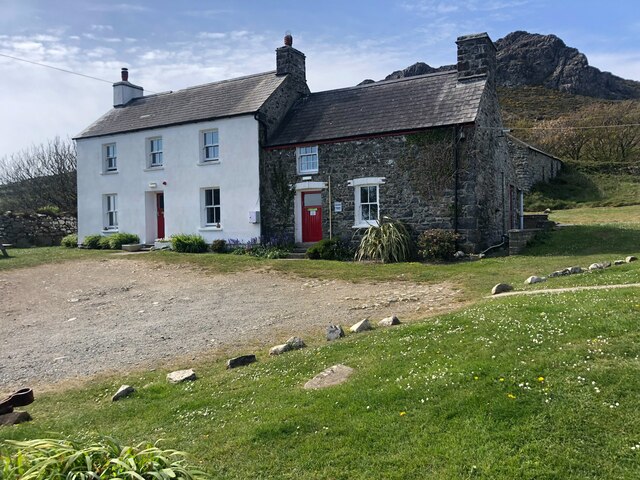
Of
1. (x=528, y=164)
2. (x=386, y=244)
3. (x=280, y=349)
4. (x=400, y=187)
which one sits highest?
(x=528, y=164)

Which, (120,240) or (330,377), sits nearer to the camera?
(330,377)

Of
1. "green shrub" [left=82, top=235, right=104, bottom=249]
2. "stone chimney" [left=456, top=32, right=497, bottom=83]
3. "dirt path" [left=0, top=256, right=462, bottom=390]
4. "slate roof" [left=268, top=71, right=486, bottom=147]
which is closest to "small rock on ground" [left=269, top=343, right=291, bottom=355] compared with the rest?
"dirt path" [left=0, top=256, right=462, bottom=390]

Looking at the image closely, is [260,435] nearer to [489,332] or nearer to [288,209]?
[489,332]

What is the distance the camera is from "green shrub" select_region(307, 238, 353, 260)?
2016cm

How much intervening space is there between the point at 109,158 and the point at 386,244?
17.2 metres

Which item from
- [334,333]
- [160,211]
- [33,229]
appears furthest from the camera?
[33,229]

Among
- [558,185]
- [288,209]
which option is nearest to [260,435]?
[288,209]

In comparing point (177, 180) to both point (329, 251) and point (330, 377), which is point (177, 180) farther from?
point (330, 377)

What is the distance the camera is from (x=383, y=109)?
71.5 feet

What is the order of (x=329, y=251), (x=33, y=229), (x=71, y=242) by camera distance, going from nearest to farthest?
1. (x=329, y=251)
2. (x=71, y=242)
3. (x=33, y=229)

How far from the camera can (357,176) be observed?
21.1 metres

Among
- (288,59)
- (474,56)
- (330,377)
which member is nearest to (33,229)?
(288,59)

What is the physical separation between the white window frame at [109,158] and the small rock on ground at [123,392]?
76.4 feet

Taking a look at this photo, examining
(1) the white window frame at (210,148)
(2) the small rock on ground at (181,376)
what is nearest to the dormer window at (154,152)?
(1) the white window frame at (210,148)
